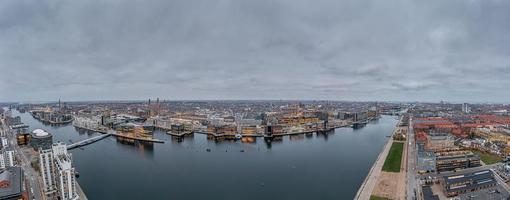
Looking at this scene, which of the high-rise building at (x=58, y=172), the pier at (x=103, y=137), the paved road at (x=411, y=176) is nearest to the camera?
the high-rise building at (x=58, y=172)

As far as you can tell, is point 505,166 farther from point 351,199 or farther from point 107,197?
point 107,197

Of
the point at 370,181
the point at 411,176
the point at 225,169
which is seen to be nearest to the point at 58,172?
the point at 225,169

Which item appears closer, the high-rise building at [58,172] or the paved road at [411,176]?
the high-rise building at [58,172]

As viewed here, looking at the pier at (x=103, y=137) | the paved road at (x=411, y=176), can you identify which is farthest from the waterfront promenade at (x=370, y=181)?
the pier at (x=103, y=137)

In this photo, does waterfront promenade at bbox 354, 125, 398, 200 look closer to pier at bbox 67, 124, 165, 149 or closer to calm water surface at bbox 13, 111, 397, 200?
calm water surface at bbox 13, 111, 397, 200

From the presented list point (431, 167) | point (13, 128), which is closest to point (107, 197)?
point (431, 167)

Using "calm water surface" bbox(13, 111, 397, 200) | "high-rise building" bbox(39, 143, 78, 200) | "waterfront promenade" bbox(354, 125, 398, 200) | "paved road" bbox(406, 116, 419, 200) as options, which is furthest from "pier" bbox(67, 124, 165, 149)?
"paved road" bbox(406, 116, 419, 200)

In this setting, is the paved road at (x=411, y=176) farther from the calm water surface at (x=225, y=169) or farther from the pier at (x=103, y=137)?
the pier at (x=103, y=137)
